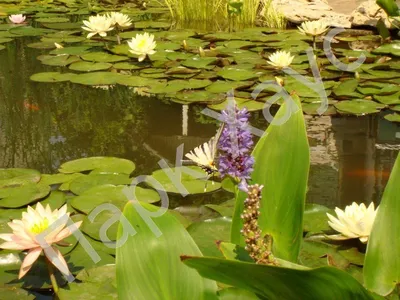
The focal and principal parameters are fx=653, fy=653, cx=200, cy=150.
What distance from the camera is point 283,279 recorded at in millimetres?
891

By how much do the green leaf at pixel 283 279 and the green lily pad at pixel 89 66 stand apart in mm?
2766

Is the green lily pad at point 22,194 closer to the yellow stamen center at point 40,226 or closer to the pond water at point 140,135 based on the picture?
the pond water at point 140,135

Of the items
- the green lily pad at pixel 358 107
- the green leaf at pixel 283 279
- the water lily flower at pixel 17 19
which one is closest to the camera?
the green leaf at pixel 283 279

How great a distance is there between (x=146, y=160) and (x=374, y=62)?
5.69ft

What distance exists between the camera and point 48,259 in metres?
1.49

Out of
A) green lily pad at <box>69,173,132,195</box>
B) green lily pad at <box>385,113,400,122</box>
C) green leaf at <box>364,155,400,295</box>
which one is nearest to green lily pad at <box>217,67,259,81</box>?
green lily pad at <box>385,113,400,122</box>

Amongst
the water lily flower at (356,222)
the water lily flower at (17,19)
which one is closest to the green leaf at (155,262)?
the water lily flower at (356,222)

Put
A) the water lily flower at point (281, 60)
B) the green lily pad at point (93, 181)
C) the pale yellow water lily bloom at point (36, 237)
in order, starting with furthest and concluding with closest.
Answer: the water lily flower at point (281, 60) < the green lily pad at point (93, 181) < the pale yellow water lily bloom at point (36, 237)

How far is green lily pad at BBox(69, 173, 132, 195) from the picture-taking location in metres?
2.07

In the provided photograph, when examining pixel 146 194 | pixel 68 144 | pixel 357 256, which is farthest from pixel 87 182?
pixel 357 256

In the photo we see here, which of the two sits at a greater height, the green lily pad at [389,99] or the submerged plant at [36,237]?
the green lily pad at [389,99]

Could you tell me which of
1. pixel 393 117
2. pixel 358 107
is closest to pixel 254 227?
pixel 393 117

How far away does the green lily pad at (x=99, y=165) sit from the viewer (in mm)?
2242

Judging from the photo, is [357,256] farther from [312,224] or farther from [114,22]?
[114,22]
